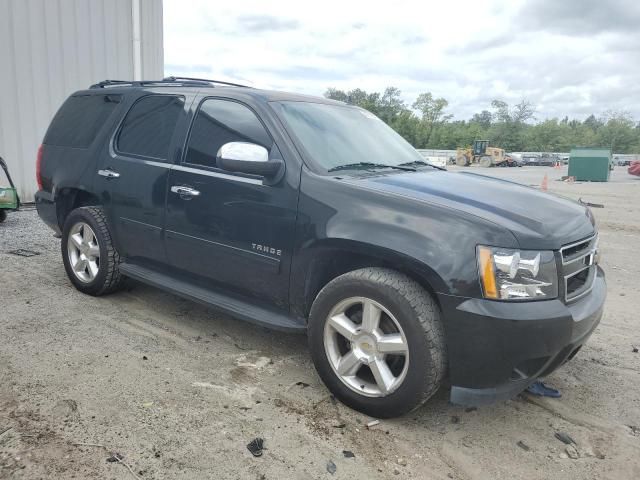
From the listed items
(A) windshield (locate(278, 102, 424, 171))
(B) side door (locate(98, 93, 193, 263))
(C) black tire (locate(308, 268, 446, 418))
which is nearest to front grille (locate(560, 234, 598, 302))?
(C) black tire (locate(308, 268, 446, 418))

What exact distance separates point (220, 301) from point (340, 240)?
1.11 m

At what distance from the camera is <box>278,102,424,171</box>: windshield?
347cm

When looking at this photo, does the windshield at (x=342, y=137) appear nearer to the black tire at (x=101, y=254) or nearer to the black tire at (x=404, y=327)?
the black tire at (x=404, y=327)

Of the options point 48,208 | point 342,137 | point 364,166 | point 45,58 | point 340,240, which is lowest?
point 48,208

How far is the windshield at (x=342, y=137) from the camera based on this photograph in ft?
11.4

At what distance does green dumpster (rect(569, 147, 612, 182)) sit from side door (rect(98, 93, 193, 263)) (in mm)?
26601

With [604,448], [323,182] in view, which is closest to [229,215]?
[323,182]

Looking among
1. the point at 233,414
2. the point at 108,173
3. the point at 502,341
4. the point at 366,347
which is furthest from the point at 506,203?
the point at 108,173

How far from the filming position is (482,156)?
161 ft

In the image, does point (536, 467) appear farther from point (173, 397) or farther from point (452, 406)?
point (173, 397)

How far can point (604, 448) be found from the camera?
9.19ft

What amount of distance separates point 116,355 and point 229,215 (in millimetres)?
1255

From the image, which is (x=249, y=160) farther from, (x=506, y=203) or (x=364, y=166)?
(x=506, y=203)

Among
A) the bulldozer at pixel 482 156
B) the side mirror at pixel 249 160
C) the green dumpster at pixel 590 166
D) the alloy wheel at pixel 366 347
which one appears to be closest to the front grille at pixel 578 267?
the alloy wheel at pixel 366 347
